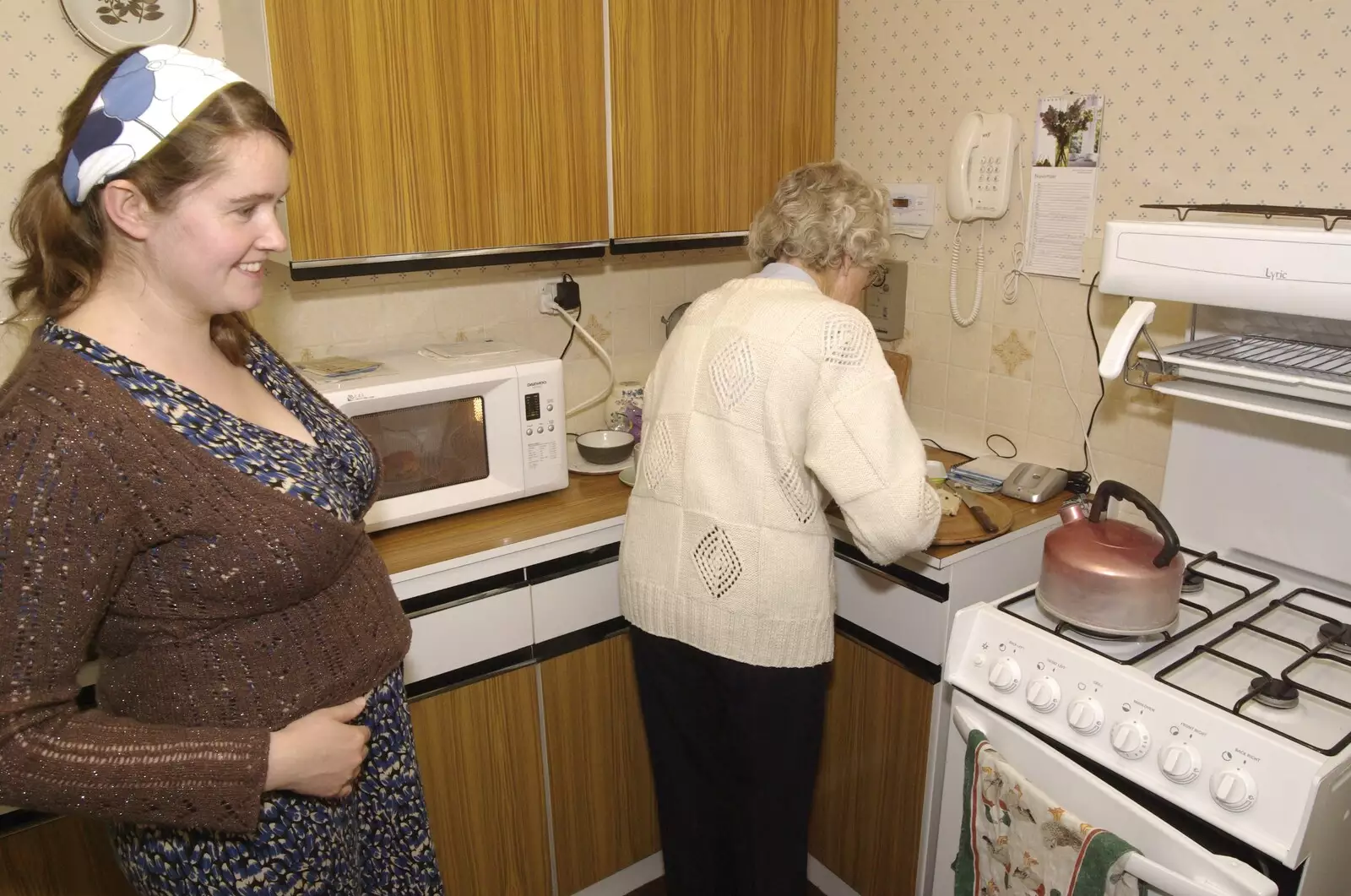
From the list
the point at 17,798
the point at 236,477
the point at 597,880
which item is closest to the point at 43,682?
the point at 17,798

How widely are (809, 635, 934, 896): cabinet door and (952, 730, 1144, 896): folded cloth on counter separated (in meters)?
0.29

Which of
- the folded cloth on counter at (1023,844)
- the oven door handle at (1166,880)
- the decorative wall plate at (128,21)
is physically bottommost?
the folded cloth on counter at (1023,844)

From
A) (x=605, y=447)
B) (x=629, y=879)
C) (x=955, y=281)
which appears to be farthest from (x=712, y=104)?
(x=629, y=879)

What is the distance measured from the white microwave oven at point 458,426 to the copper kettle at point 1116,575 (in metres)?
0.96

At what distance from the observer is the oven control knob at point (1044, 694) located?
4.38ft

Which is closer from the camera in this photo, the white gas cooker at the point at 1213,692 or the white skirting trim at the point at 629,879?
the white gas cooker at the point at 1213,692

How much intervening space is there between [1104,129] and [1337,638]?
1.02 meters

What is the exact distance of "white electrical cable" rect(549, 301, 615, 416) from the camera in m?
2.25

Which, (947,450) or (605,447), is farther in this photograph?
(947,450)

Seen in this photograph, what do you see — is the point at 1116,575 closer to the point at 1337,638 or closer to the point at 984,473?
the point at 1337,638

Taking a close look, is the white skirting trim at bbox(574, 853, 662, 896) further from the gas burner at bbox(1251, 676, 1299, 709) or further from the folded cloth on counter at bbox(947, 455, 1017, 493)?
the gas burner at bbox(1251, 676, 1299, 709)

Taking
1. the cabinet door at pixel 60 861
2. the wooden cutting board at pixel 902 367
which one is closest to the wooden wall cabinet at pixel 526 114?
the wooden cutting board at pixel 902 367

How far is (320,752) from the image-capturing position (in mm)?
1026

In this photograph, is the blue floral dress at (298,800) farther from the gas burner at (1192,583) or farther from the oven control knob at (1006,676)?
the gas burner at (1192,583)
